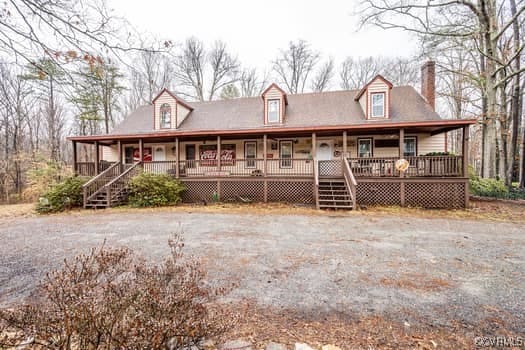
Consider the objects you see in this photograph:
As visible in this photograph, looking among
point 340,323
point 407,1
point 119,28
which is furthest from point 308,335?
point 407,1

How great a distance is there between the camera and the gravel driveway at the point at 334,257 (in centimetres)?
272

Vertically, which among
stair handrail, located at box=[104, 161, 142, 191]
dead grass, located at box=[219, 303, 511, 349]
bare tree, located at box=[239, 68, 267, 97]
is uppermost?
bare tree, located at box=[239, 68, 267, 97]

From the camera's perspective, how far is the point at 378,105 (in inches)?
465

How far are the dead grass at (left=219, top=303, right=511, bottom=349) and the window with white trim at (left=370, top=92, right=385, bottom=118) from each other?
1109cm

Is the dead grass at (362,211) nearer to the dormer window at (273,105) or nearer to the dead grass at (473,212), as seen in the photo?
the dead grass at (473,212)

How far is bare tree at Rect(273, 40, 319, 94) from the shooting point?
970 inches

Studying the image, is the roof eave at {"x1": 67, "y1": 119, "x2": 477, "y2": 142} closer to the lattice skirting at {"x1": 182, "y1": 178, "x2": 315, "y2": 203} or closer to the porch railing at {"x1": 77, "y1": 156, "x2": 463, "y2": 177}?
the porch railing at {"x1": 77, "y1": 156, "x2": 463, "y2": 177}

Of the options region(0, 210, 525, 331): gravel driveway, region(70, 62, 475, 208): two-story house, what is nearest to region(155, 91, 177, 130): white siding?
region(70, 62, 475, 208): two-story house

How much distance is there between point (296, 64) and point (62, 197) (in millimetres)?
23524

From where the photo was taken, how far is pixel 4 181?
61.4 feet

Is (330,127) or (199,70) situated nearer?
(330,127)

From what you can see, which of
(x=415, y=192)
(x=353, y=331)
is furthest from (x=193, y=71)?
(x=353, y=331)

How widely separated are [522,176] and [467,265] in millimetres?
14230

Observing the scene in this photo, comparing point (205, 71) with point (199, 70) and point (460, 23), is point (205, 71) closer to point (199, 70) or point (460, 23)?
point (199, 70)
